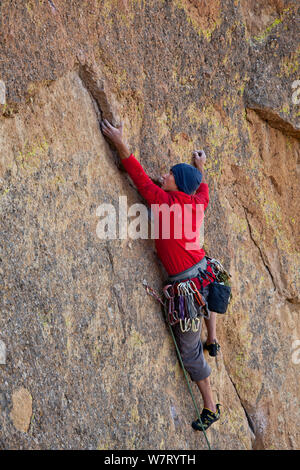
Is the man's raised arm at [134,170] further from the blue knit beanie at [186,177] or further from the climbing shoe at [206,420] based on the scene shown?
the climbing shoe at [206,420]

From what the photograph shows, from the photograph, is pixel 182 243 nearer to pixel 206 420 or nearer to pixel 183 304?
pixel 183 304

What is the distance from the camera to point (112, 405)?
383 centimetres

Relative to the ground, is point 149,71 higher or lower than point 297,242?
higher

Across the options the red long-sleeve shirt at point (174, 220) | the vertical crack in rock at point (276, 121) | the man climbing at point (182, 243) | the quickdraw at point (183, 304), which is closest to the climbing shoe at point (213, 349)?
the man climbing at point (182, 243)

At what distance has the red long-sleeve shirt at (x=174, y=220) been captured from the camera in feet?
14.4

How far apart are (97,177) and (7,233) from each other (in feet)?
3.47

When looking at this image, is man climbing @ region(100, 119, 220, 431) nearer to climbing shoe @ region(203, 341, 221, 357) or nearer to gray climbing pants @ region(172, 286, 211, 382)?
gray climbing pants @ region(172, 286, 211, 382)

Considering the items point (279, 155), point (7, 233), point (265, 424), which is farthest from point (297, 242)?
point (7, 233)

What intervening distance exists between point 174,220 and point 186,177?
36 centimetres

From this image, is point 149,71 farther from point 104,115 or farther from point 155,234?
point 155,234

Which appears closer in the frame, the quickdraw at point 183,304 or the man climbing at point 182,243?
the man climbing at point 182,243
